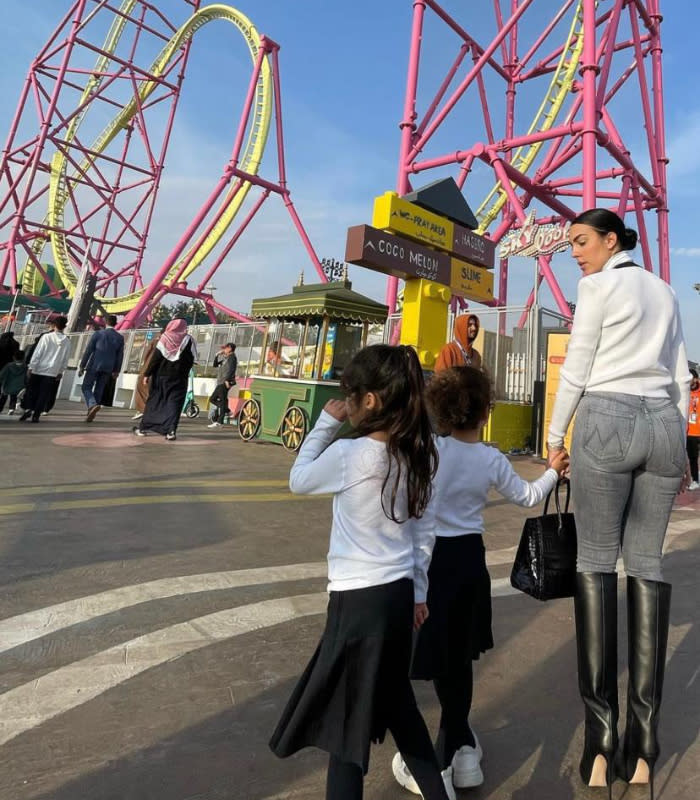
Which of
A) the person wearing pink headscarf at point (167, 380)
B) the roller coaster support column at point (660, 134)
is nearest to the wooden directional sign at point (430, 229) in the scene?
the person wearing pink headscarf at point (167, 380)

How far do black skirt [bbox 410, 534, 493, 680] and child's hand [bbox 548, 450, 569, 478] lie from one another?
344mm

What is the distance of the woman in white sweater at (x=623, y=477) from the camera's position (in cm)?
154

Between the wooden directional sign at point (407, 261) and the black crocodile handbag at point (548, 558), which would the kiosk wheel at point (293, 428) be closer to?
the wooden directional sign at point (407, 261)

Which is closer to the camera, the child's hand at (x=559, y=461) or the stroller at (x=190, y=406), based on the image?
the child's hand at (x=559, y=461)

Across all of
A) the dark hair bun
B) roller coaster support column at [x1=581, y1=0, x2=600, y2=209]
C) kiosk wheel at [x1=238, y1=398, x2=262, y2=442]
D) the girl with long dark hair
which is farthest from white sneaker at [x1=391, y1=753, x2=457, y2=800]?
roller coaster support column at [x1=581, y1=0, x2=600, y2=209]

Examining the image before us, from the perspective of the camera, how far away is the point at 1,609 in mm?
2273

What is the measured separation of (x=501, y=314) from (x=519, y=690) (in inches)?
331

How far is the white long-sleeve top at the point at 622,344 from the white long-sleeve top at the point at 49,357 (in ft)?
27.5

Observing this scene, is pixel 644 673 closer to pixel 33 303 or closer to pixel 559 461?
pixel 559 461

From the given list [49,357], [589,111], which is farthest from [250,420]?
[589,111]

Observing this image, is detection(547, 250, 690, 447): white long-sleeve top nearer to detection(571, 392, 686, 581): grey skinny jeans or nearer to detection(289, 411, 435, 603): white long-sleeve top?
detection(571, 392, 686, 581): grey skinny jeans

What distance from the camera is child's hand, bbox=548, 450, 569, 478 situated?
1.76m

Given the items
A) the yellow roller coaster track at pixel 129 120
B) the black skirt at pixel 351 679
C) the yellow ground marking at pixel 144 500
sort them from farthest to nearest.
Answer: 1. the yellow roller coaster track at pixel 129 120
2. the yellow ground marking at pixel 144 500
3. the black skirt at pixel 351 679

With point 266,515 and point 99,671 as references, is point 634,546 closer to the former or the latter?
point 99,671
